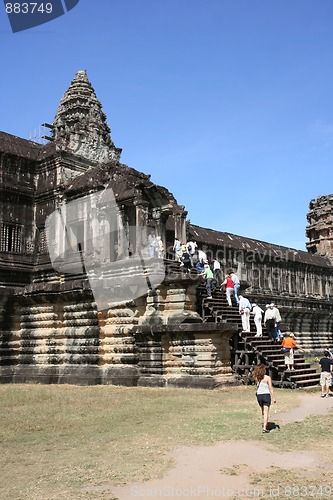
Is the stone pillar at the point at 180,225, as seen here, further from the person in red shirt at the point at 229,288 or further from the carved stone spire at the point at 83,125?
the carved stone spire at the point at 83,125

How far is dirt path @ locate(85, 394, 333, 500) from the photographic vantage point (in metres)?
6.22

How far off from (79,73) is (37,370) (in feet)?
66.1

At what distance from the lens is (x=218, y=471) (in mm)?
7066

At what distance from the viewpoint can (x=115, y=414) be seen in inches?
466

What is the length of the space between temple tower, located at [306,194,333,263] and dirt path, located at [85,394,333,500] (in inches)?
1713

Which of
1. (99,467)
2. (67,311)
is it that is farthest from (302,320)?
(99,467)

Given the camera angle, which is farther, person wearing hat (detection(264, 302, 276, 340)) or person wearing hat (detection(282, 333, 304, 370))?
person wearing hat (detection(264, 302, 276, 340))

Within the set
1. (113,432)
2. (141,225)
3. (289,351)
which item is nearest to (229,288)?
(289,351)

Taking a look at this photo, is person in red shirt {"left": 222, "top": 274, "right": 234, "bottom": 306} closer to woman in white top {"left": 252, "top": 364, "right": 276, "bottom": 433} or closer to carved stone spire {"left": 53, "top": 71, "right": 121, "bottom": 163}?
woman in white top {"left": 252, "top": 364, "right": 276, "bottom": 433}

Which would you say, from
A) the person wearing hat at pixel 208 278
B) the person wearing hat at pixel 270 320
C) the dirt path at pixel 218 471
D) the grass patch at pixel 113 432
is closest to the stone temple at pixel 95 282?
the person wearing hat at pixel 208 278

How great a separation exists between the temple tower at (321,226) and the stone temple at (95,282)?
26486 mm

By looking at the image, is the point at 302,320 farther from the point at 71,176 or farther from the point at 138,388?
the point at 138,388

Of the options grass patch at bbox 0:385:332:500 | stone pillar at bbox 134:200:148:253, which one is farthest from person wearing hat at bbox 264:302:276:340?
stone pillar at bbox 134:200:148:253

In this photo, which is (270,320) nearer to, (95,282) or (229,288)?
(229,288)
